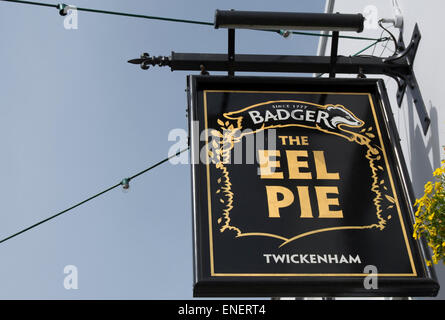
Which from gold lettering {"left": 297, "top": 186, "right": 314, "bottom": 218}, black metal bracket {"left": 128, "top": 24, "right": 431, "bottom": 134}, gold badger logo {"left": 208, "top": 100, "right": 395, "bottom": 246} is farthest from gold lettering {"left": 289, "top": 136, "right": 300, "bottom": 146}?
black metal bracket {"left": 128, "top": 24, "right": 431, "bottom": 134}

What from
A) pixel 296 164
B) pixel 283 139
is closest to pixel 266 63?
pixel 283 139

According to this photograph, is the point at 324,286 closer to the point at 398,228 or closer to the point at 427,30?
the point at 398,228

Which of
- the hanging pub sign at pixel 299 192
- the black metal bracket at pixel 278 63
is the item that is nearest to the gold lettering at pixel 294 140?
the hanging pub sign at pixel 299 192

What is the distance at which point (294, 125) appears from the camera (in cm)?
438

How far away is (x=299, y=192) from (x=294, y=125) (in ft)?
1.77

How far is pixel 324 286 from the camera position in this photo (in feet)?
11.7

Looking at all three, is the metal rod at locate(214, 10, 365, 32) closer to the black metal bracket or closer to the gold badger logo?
the black metal bracket

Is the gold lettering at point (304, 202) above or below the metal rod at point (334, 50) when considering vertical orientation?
below

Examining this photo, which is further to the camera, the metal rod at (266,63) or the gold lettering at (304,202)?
the metal rod at (266,63)

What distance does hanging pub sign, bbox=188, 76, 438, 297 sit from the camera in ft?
11.9

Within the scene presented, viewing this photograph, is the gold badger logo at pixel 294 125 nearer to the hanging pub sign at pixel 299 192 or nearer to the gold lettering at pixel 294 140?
the hanging pub sign at pixel 299 192

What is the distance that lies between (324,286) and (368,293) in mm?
225

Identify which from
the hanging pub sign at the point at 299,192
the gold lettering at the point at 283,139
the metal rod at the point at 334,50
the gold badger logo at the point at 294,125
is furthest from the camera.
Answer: the metal rod at the point at 334,50

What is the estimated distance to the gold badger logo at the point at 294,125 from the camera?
4039mm
